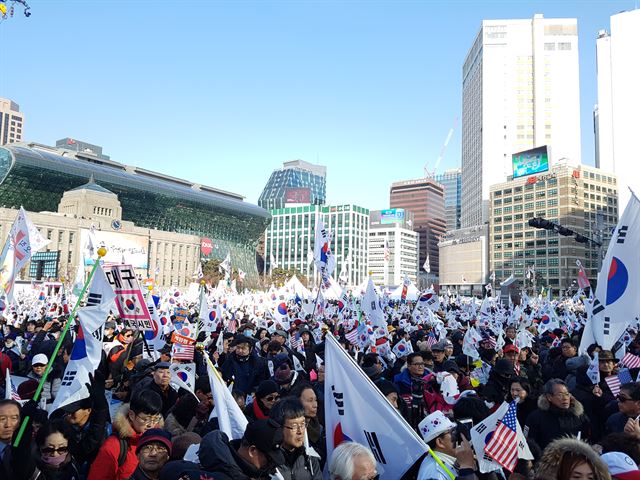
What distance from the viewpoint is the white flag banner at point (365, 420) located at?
152 inches

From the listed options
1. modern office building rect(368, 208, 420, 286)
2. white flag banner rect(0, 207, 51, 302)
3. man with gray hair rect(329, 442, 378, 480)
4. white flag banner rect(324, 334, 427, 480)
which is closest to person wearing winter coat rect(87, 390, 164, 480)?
white flag banner rect(324, 334, 427, 480)

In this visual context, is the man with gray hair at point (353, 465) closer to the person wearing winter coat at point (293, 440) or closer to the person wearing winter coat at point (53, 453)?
the person wearing winter coat at point (293, 440)

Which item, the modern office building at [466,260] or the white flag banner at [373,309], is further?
the modern office building at [466,260]

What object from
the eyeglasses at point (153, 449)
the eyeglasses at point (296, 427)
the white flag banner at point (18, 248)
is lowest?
the eyeglasses at point (153, 449)

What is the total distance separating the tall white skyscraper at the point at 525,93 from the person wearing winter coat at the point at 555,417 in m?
125

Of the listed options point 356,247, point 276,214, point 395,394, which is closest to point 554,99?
point 356,247

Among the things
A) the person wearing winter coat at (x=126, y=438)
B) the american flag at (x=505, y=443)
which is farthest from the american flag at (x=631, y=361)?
the person wearing winter coat at (x=126, y=438)

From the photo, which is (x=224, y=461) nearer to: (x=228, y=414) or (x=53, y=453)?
(x=228, y=414)

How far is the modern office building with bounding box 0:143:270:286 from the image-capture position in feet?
290

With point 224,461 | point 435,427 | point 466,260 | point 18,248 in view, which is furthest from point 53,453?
point 466,260

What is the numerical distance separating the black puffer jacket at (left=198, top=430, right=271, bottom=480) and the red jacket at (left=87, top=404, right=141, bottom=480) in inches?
35.2

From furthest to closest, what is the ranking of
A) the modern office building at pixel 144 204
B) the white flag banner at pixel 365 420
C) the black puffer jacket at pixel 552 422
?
the modern office building at pixel 144 204 → the black puffer jacket at pixel 552 422 → the white flag banner at pixel 365 420

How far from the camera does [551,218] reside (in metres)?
106

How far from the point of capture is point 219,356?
Answer: 398 inches
